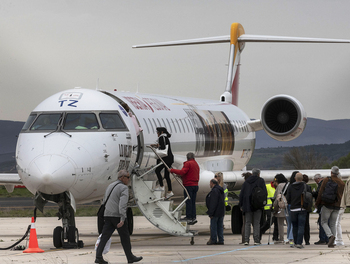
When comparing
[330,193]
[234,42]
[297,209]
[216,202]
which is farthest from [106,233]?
[234,42]

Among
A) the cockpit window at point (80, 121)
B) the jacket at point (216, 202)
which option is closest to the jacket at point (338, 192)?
the jacket at point (216, 202)

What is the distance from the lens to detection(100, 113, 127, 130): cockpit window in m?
15.8

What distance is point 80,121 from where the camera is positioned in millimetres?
15594

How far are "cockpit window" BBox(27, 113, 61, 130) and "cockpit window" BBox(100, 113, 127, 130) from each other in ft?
3.33

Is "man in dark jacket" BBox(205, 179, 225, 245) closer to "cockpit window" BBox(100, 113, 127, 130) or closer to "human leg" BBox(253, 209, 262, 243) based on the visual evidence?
"human leg" BBox(253, 209, 262, 243)

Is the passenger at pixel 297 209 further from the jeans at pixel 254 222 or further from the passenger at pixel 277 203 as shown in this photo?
the jeans at pixel 254 222

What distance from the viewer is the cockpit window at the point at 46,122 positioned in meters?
15.4

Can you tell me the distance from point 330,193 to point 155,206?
4.07 m

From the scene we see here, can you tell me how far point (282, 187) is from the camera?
672 inches

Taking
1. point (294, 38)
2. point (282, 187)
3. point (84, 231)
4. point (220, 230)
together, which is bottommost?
point (84, 231)

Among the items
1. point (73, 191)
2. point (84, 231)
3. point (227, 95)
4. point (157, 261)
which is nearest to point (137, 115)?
point (73, 191)

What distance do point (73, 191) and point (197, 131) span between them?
7338 millimetres

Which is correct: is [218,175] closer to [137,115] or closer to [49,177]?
[137,115]

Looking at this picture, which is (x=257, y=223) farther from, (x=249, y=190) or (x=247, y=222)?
(x=249, y=190)
